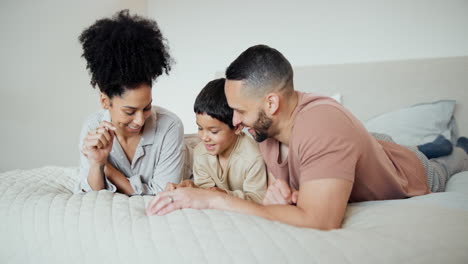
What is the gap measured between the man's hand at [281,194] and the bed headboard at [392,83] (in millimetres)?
1627

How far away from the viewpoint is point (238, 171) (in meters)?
1.70

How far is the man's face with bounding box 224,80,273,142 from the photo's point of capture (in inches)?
47.3

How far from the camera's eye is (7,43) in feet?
8.75

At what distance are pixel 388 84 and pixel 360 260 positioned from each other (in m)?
2.05

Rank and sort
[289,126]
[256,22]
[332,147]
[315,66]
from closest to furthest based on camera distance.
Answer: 1. [332,147]
2. [289,126]
3. [315,66]
4. [256,22]

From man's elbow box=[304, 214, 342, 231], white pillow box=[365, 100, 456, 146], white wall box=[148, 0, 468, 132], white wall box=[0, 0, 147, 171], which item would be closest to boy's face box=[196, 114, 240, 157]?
man's elbow box=[304, 214, 342, 231]

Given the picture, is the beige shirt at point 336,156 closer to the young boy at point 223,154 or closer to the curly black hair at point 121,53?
the young boy at point 223,154

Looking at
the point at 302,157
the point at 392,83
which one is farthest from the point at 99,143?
the point at 392,83

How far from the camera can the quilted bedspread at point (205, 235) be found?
0.80 m

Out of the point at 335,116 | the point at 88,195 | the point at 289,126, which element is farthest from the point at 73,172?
the point at 335,116

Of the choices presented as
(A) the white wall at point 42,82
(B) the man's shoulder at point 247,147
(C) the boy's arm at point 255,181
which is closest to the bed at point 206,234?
(C) the boy's arm at point 255,181

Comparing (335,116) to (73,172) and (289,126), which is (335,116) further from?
(73,172)

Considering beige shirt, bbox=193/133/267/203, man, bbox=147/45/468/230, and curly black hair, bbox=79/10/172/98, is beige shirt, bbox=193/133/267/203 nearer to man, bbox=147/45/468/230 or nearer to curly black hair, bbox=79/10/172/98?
man, bbox=147/45/468/230

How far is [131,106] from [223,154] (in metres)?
0.58
